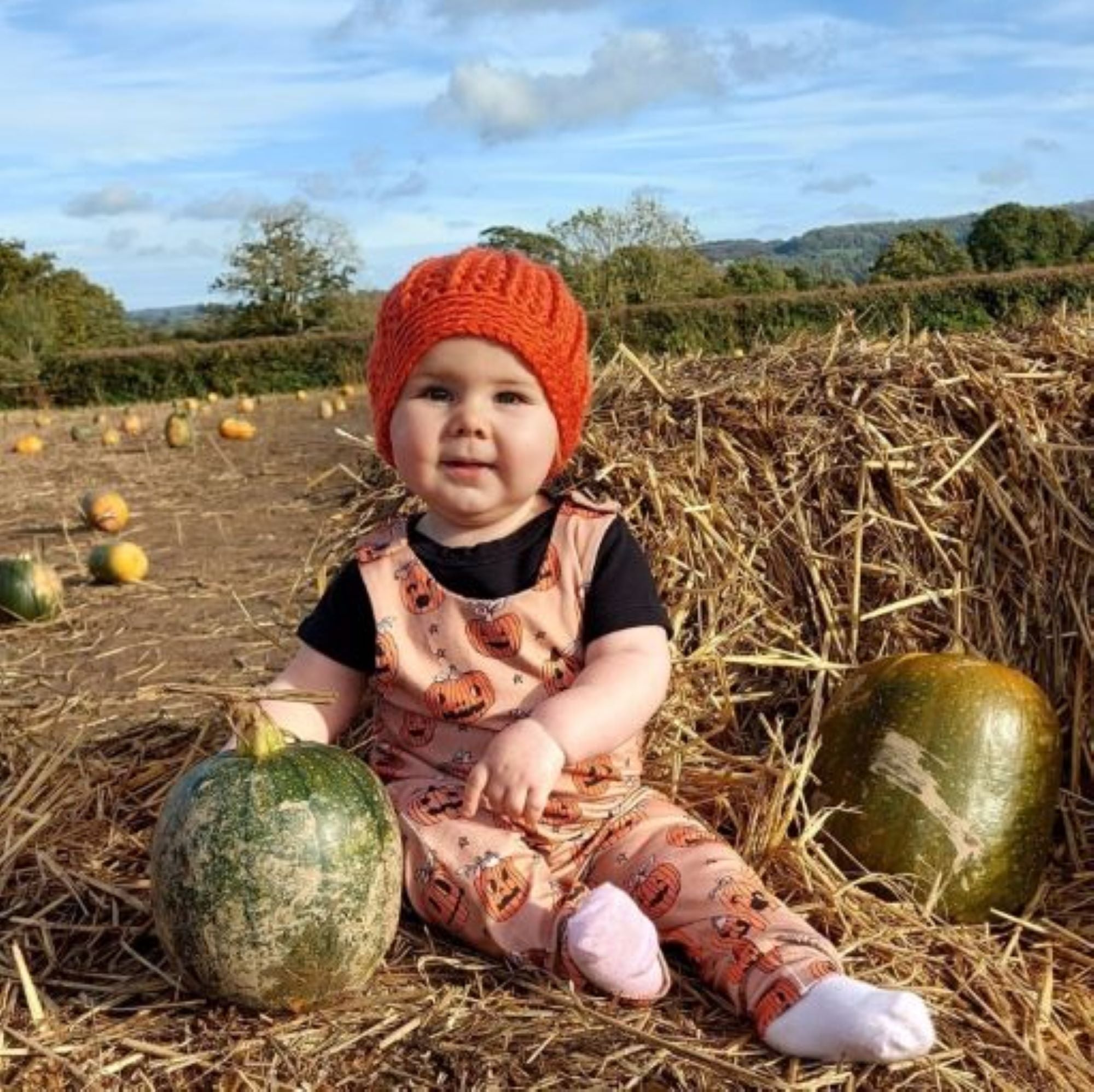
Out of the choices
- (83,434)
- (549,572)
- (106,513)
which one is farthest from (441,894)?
(83,434)

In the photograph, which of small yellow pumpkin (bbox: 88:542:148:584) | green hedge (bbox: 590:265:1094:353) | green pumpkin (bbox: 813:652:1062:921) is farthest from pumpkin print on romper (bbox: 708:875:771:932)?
green hedge (bbox: 590:265:1094:353)

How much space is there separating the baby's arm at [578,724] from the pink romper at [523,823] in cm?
14

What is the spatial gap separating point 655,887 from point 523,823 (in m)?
0.31

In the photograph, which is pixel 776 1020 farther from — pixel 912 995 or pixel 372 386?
pixel 372 386

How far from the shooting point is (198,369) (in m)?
41.7

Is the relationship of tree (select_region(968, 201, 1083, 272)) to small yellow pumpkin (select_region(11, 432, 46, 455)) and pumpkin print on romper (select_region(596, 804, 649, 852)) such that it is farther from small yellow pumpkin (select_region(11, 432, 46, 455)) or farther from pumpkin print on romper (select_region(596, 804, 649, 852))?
pumpkin print on romper (select_region(596, 804, 649, 852))

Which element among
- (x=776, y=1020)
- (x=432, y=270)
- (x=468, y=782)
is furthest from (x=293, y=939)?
(x=432, y=270)

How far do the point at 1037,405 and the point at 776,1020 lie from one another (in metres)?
2.38

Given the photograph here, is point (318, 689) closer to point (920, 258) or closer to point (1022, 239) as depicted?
point (920, 258)

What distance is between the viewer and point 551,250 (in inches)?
1040

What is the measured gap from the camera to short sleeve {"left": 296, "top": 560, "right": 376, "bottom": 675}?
11.9 ft

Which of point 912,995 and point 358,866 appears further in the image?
point 358,866

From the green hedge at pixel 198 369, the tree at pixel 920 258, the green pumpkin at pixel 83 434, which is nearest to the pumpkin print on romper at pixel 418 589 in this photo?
the green pumpkin at pixel 83 434

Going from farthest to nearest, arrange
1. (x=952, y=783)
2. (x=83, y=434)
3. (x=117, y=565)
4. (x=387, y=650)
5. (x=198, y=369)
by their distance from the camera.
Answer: (x=198, y=369), (x=83, y=434), (x=117, y=565), (x=952, y=783), (x=387, y=650)
